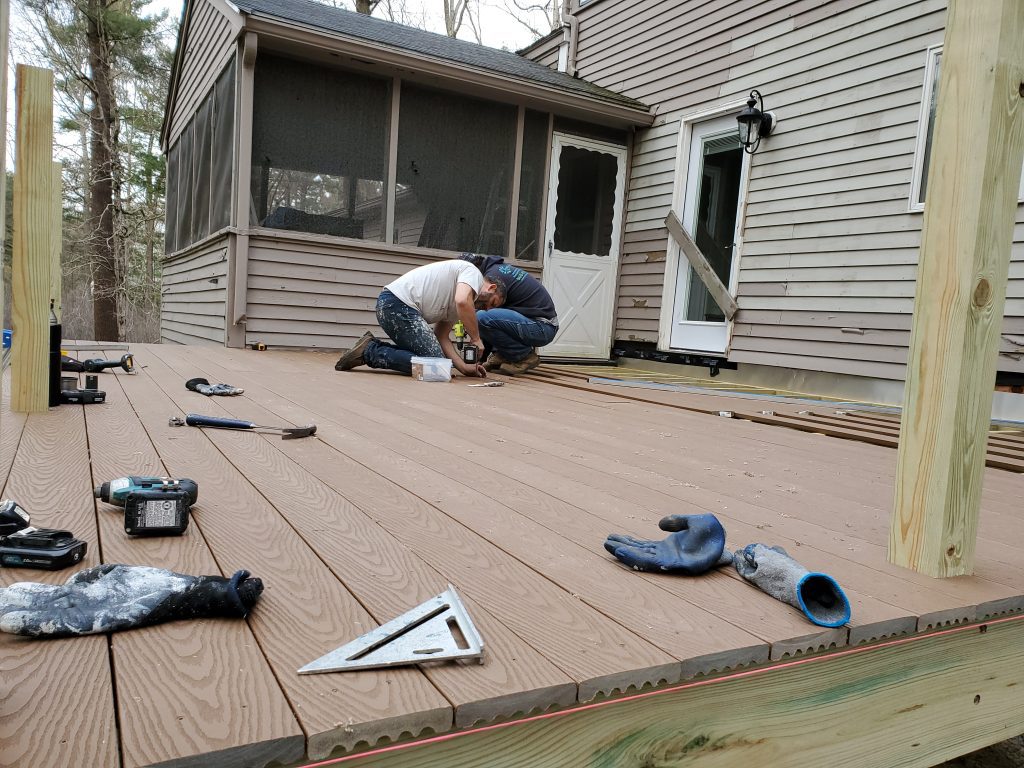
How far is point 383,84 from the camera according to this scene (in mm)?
6969

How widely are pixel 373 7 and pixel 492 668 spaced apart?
17.6 metres

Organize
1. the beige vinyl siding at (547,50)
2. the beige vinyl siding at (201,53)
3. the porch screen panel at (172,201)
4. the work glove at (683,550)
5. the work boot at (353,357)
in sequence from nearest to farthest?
the work glove at (683,550)
the work boot at (353,357)
the beige vinyl siding at (201,53)
the beige vinyl siding at (547,50)
the porch screen panel at (172,201)

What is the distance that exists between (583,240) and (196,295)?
447 cm

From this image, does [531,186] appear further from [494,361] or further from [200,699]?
[200,699]

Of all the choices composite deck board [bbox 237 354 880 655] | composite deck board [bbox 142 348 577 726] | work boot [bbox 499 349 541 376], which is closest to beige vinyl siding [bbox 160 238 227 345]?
work boot [bbox 499 349 541 376]

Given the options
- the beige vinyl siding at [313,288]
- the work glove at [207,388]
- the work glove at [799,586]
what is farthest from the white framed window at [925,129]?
the work glove at [799,586]

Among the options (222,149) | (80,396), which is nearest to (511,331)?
(80,396)

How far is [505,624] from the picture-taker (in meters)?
1.08

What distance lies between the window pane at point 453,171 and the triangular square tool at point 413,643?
6.51 meters

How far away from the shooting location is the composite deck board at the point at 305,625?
2.65 ft

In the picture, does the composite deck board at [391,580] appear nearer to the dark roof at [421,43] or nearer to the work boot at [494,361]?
the work boot at [494,361]

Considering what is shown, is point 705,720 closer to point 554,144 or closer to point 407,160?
point 407,160

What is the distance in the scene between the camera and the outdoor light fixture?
6.34 meters

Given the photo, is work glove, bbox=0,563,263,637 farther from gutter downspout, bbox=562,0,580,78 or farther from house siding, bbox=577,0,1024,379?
gutter downspout, bbox=562,0,580,78
